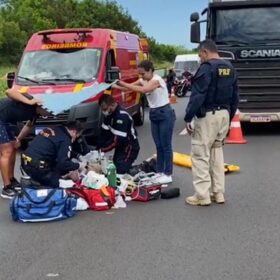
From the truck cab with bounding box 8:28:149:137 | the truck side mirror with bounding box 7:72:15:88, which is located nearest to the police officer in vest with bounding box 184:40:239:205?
the truck cab with bounding box 8:28:149:137

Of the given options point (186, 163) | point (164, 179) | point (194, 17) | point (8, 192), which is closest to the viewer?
point (8, 192)

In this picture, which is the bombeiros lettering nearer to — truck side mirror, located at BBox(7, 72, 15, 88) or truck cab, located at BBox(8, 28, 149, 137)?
truck cab, located at BBox(8, 28, 149, 137)

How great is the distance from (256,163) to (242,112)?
3.40 meters

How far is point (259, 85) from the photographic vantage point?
44.4 feet

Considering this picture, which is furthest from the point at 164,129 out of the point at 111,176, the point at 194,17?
the point at 194,17

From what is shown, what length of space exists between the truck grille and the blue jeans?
17.1 feet

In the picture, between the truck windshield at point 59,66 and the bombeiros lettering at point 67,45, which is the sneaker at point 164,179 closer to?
the truck windshield at point 59,66

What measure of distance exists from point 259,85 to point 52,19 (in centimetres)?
4608

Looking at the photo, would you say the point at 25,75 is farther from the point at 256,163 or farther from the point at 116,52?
the point at 256,163

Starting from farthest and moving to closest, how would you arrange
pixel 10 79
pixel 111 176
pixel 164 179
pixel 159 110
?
pixel 10 79
pixel 164 179
pixel 159 110
pixel 111 176

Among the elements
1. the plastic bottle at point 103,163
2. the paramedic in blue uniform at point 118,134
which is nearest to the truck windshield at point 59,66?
the paramedic in blue uniform at point 118,134

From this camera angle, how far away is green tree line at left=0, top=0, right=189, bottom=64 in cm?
5147

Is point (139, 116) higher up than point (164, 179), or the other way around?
point (164, 179)

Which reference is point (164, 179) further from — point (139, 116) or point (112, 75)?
point (139, 116)
